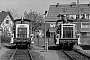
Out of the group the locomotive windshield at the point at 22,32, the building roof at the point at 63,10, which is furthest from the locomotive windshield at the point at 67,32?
the building roof at the point at 63,10

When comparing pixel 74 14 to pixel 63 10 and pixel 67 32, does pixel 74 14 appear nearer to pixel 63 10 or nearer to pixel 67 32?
pixel 63 10

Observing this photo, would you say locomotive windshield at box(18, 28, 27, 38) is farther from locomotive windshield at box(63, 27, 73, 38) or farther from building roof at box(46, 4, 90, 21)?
building roof at box(46, 4, 90, 21)

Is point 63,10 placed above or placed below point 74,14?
above

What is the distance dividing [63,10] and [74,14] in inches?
209

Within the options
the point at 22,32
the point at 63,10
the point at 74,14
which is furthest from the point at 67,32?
the point at 63,10

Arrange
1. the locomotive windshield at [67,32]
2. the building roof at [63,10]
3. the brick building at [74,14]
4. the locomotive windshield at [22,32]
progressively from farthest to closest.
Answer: the building roof at [63,10] < the brick building at [74,14] < the locomotive windshield at [22,32] < the locomotive windshield at [67,32]

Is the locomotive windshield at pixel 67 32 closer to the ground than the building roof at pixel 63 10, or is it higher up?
closer to the ground

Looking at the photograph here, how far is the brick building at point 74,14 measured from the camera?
69750 mm

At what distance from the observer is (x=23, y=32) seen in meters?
32.8

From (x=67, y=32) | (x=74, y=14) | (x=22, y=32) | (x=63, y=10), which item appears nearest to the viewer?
(x=67, y=32)

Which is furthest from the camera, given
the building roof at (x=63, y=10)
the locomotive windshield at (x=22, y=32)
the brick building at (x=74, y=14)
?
the building roof at (x=63, y=10)

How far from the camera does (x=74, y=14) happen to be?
71.3 metres

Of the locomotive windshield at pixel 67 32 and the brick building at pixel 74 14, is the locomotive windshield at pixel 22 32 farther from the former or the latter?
the brick building at pixel 74 14

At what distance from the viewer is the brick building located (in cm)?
6975
